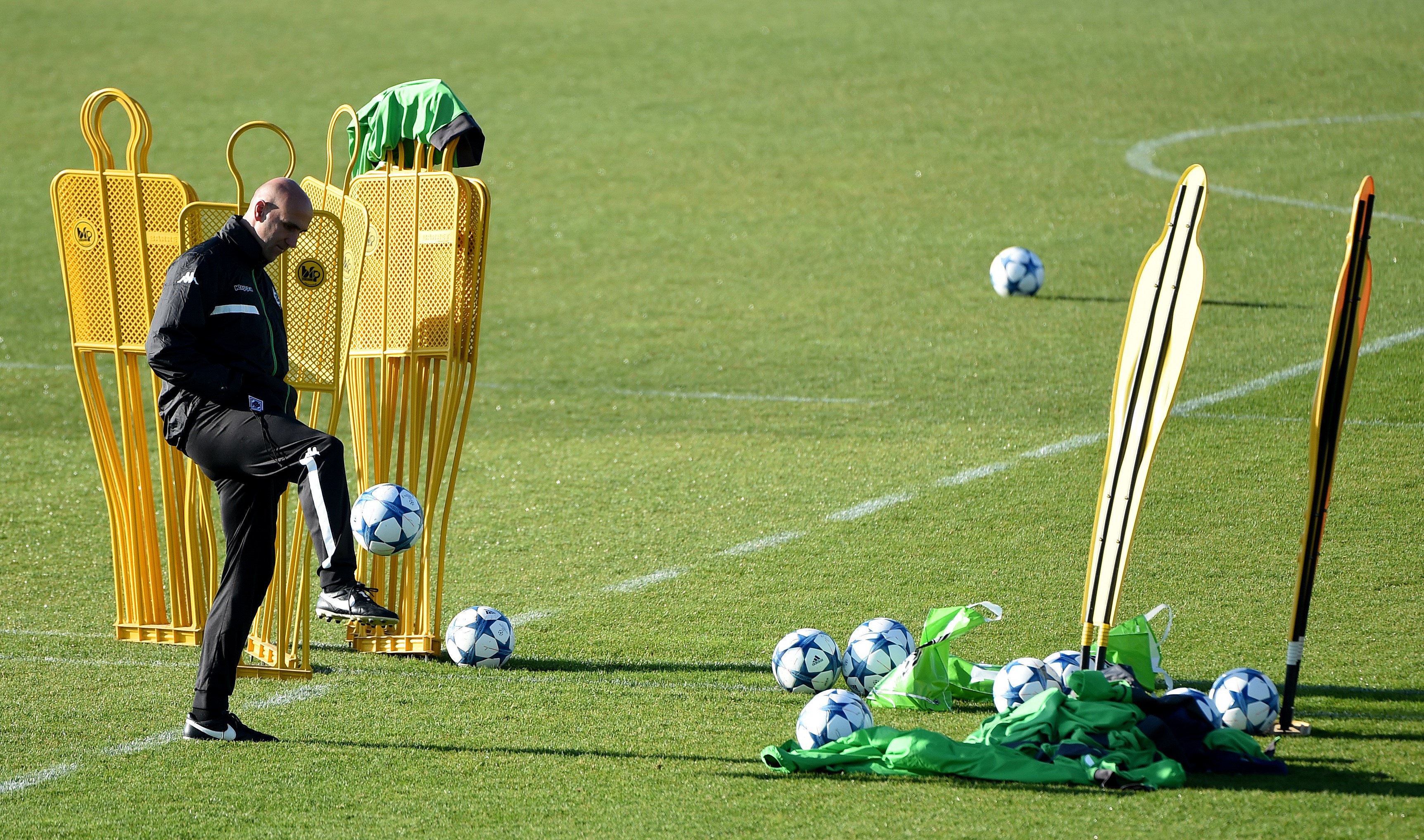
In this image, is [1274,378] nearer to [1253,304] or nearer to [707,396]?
[1253,304]

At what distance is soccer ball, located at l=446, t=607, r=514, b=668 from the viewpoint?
24.0 feet

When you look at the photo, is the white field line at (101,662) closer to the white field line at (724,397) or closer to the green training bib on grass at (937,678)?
the green training bib on grass at (937,678)

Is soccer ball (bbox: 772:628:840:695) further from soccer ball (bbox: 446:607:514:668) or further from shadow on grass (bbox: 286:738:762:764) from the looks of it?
soccer ball (bbox: 446:607:514:668)

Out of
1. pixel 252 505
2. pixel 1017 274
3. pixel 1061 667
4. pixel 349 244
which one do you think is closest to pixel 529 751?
pixel 252 505

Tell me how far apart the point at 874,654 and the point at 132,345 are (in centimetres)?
367

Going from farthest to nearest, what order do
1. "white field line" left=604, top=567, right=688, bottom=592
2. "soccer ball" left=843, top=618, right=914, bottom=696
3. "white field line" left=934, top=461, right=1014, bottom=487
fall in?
"white field line" left=934, top=461, right=1014, bottom=487
"white field line" left=604, top=567, right=688, bottom=592
"soccer ball" left=843, top=618, right=914, bottom=696

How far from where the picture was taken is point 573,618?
8.19 meters

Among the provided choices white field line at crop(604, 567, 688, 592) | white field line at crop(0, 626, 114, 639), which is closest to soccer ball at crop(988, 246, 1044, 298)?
white field line at crop(604, 567, 688, 592)

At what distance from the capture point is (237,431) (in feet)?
19.8

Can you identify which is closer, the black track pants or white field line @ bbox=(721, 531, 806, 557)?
the black track pants

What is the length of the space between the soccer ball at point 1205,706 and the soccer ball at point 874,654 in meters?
1.22

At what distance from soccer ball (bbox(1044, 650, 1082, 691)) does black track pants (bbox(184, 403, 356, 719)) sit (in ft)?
8.97

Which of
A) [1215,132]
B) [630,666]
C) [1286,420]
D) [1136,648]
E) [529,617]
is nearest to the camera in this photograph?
→ [1136,648]

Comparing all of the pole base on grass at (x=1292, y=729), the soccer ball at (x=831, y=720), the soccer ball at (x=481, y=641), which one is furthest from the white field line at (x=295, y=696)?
the pole base on grass at (x=1292, y=729)
